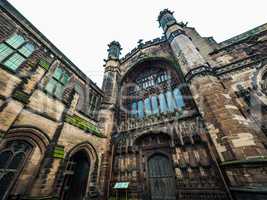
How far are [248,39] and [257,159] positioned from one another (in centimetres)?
790

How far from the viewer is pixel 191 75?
8.12m

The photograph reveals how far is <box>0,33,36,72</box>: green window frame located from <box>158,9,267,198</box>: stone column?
30.0 feet

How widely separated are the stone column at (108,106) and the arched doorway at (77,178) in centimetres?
98

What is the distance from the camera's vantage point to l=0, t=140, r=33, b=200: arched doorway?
437 centimetres

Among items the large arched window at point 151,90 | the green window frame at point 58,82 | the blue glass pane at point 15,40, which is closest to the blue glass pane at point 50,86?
the green window frame at point 58,82

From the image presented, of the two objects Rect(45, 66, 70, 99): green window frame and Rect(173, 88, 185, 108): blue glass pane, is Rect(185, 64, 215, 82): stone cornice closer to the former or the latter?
Rect(173, 88, 185, 108): blue glass pane

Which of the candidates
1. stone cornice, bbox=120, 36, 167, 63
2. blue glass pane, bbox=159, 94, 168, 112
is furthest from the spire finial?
blue glass pane, bbox=159, 94, 168, 112

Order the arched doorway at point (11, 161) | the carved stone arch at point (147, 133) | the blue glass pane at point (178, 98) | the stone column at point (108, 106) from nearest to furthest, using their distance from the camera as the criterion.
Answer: the arched doorway at point (11, 161)
the stone column at point (108, 106)
the carved stone arch at point (147, 133)
the blue glass pane at point (178, 98)

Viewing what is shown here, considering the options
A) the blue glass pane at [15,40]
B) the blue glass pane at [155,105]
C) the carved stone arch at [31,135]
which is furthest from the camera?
the blue glass pane at [155,105]

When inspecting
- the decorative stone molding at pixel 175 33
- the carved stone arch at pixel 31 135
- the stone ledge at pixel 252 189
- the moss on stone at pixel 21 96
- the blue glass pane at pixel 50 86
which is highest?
the decorative stone molding at pixel 175 33

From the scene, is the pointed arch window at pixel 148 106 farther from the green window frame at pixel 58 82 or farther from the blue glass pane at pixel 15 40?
the blue glass pane at pixel 15 40

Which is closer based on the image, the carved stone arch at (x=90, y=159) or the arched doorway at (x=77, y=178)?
the arched doorway at (x=77, y=178)

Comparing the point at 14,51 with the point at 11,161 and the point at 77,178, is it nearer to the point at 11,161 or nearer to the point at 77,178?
the point at 11,161

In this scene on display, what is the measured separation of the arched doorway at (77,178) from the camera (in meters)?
6.72
